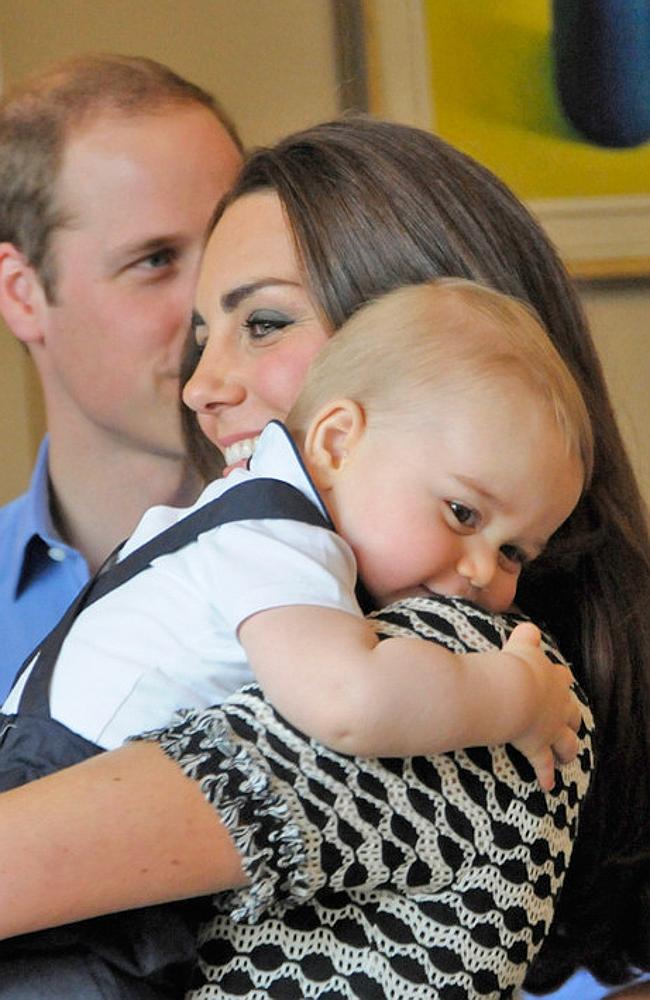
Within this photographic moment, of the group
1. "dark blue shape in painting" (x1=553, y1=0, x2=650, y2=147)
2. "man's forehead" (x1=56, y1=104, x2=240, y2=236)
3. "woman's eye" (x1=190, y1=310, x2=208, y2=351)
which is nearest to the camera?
"woman's eye" (x1=190, y1=310, x2=208, y2=351)

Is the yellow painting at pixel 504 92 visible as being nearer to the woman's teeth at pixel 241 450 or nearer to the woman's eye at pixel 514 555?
the woman's teeth at pixel 241 450

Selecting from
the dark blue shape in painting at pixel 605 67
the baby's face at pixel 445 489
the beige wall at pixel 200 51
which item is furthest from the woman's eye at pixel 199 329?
the dark blue shape in painting at pixel 605 67

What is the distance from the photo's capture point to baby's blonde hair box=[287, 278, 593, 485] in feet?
4.06

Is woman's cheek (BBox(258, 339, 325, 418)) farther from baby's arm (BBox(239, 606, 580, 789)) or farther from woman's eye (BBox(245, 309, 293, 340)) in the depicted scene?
baby's arm (BBox(239, 606, 580, 789))

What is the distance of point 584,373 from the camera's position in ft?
4.95

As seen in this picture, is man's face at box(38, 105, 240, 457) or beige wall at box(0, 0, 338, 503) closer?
man's face at box(38, 105, 240, 457)

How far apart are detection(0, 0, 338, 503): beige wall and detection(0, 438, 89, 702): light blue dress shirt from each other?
582 millimetres

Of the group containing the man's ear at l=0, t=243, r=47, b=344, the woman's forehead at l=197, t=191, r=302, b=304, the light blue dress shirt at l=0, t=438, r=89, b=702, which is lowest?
the light blue dress shirt at l=0, t=438, r=89, b=702

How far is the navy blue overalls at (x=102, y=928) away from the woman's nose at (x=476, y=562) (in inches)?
5.0

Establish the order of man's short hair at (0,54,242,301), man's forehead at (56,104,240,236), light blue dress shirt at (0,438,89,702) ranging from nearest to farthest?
1. light blue dress shirt at (0,438,89,702)
2. man's forehead at (56,104,240,236)
3. man's short hair at (0,54,242,301)

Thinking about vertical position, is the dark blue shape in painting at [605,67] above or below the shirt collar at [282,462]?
below

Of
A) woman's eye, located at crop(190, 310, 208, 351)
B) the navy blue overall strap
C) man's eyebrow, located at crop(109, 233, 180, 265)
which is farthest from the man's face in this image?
the navy blue overall strap

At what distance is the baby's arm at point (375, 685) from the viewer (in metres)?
1.04

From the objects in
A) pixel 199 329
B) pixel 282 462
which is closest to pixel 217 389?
pixel 199 329
